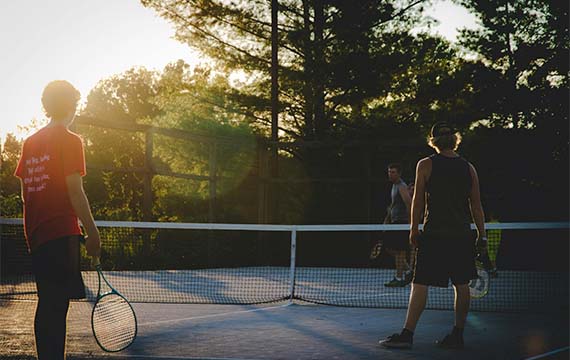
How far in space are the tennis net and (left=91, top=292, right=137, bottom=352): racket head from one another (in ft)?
13.1

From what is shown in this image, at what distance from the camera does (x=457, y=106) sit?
2488cm

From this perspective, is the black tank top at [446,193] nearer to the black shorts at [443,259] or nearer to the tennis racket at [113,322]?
the black shorts at [443,259]

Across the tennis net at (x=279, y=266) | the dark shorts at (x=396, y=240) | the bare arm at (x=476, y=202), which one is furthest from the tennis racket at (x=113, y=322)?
the dark shorts at (x=396, y=240)

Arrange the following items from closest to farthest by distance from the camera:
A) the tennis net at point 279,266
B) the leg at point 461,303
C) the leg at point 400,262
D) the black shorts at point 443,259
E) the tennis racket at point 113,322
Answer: the tennis racket at point 113,322 < the black shorts at point 443,259 < the leg at point 461,303 < the tennis net at point 279,266 < the leg at point 400,262

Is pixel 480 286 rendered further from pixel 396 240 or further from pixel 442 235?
pixel 442 235

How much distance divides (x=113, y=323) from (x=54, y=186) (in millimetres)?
1822

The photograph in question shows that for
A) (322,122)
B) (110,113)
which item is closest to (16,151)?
(110,113)

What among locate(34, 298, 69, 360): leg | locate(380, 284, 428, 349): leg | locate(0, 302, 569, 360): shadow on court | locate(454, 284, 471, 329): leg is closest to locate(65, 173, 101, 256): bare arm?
locate(34, 298, 69, 360): leg

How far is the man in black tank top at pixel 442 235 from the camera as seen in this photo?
267 inches

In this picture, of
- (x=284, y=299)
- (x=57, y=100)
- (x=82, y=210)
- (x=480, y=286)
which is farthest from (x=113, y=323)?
(x=480, y=286)

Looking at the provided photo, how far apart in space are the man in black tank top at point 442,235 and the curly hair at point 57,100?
291cm

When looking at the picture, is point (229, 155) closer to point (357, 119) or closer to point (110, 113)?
point (357, 119)

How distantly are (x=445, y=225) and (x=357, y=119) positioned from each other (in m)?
17.9

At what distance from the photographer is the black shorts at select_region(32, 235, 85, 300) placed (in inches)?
198
